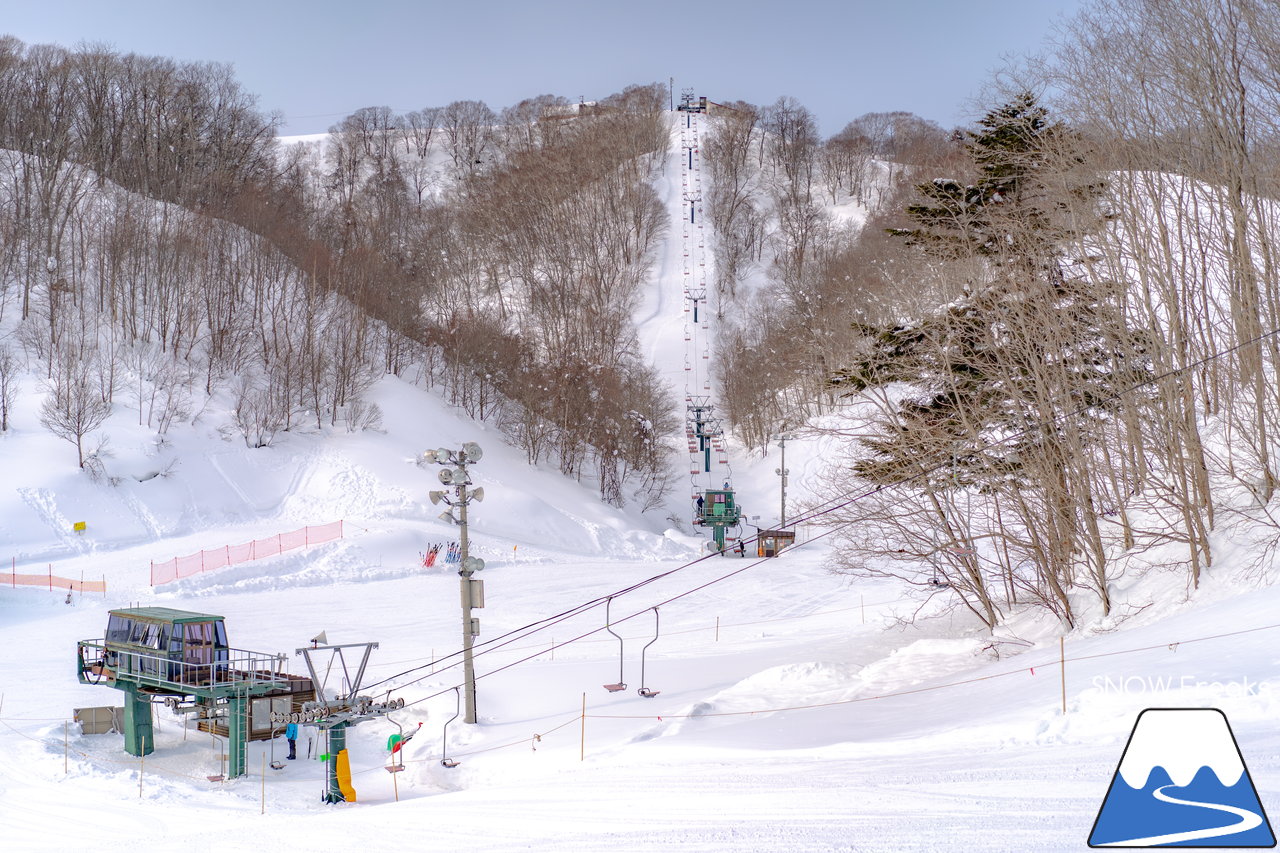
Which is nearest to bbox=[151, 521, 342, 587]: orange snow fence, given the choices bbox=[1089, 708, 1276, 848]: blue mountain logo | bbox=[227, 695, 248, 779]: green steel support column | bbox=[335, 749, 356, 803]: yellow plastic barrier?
bbox=[227, 695, 248, 779]: green steel support column

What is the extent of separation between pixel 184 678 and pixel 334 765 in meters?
4.19

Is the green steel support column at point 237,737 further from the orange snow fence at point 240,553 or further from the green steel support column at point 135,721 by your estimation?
the orange snow fence at point 240,553

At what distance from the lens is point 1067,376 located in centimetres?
1504

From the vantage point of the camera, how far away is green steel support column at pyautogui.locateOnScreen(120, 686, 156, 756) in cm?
1695

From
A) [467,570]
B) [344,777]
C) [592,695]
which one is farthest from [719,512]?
[344,777]

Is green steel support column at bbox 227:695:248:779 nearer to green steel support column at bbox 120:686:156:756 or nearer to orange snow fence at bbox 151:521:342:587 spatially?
green steel support column at bbox 120:686:156:756

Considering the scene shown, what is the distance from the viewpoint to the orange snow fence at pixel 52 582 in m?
27.2

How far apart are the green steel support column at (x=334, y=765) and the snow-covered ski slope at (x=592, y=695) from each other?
356mm

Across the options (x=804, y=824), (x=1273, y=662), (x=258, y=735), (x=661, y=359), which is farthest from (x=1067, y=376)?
(x=661, y=359)

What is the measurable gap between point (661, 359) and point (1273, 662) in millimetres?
58477

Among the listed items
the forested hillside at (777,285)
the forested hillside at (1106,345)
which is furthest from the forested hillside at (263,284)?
the forested hillside at (1106,345)

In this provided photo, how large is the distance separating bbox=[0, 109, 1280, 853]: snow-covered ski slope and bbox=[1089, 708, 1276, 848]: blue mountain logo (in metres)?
0.52

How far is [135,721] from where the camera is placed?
17.0 m

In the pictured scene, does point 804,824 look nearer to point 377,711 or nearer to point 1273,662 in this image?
point 1273,662
